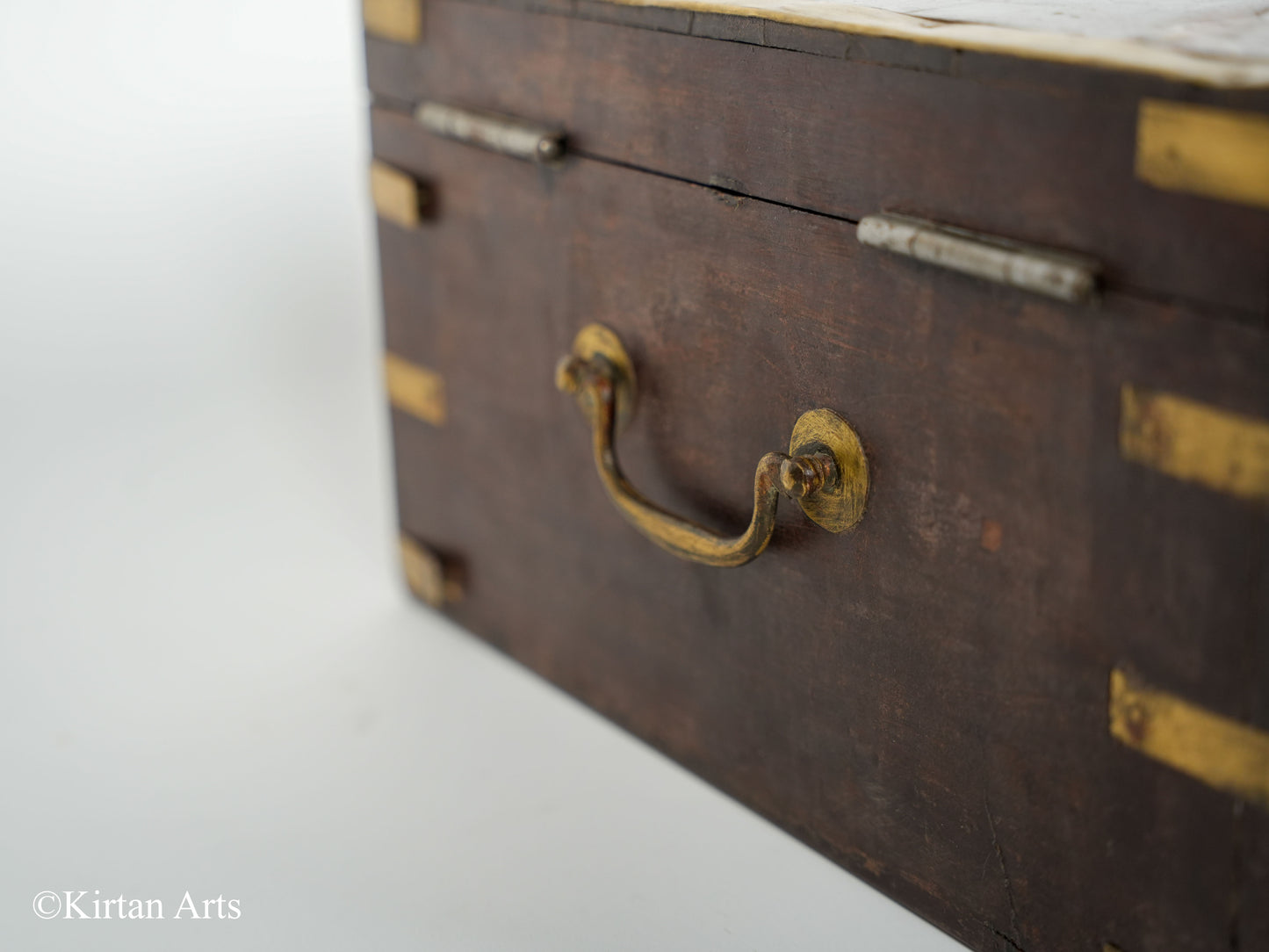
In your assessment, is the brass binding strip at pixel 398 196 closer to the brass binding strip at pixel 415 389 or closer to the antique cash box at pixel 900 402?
the antique cash box at pixel 900 402

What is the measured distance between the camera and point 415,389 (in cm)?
149

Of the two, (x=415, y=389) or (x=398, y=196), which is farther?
(x=415, y=389)

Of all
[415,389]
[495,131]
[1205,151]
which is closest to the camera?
[1205,151]

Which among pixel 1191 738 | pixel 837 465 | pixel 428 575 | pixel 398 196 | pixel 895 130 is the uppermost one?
pixel 895 130

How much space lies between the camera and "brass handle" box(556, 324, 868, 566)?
1.04 m

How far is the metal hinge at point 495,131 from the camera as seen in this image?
1195 mm

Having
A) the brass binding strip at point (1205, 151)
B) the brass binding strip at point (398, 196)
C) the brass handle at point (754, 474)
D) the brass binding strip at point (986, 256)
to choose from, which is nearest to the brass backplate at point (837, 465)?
the brass handle at point (754, 474)

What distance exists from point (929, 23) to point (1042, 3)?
12 cm

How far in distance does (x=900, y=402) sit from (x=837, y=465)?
0.24 ft

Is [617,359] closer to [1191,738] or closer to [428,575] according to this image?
[428,575]

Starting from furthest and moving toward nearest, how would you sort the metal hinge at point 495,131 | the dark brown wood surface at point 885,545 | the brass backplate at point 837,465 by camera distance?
1. the metal hinge at point 495,131
2. the brass backplate at point 837,465
3. the dark brown wood surface at point 885,545

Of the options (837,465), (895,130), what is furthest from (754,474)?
(895,130)

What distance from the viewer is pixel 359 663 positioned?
150cm

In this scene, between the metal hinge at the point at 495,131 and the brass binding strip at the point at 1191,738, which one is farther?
the metal hinge at the point at 495,131
